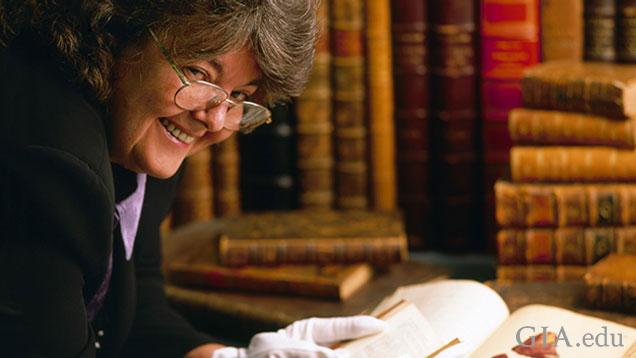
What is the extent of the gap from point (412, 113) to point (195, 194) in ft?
1.74

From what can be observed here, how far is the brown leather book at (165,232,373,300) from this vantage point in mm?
1833

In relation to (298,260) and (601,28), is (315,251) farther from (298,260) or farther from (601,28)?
(601,28)

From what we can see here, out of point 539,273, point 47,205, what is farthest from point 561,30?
point 47,205

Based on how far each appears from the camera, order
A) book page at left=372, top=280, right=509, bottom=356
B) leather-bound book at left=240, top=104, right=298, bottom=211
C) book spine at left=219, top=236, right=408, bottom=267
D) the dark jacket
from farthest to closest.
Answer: leather-bound book at left=240, top=104, right=298, bottom=211 → book spine at left=219, top=236, right=408, bottom=267 → book page at left=372, top=280, right=509, bottom=356 → the dark jacket

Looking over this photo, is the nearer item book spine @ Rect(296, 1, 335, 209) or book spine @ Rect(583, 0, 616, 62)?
book spine @ Rect(583, 0, 616, 62)

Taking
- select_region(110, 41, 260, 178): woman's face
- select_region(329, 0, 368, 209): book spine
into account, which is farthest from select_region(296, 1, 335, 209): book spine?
select_region(110, 41, 260, 178): woman's face

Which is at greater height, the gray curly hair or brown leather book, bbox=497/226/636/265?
the gray curly hair

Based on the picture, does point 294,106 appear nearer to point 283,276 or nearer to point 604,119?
point 283,276

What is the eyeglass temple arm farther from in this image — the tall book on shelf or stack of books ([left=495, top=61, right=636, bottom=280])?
the tall book on shelf

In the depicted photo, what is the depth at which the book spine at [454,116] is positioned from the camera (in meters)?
2.16

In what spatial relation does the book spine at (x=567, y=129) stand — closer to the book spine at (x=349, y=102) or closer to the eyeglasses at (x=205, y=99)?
the book spine at (x=349, y=102)

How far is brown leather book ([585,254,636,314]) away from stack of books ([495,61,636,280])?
292 millimetres

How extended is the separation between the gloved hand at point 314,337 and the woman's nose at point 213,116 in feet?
0.85

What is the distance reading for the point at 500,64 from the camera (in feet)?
7.04
